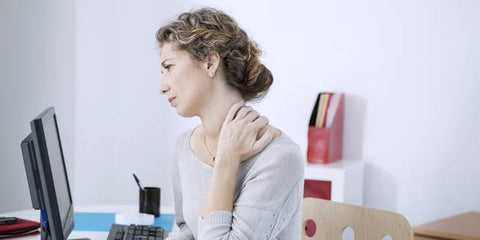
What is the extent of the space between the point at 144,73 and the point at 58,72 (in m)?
0.48

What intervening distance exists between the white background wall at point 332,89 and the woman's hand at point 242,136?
167cm

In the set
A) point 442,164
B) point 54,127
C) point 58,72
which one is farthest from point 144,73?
point 54,127

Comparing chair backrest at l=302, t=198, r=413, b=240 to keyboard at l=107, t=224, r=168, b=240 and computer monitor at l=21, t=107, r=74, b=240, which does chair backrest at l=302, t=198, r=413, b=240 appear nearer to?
keyboard at l=107, t=224, r=168, b=240

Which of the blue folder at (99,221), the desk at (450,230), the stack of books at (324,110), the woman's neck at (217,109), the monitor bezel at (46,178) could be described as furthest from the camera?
the stack of books at (324,110)

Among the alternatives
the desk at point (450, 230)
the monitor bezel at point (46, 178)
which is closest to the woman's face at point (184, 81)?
the monitor bezel at point (46, 178)

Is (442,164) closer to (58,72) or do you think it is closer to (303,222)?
(303,222)

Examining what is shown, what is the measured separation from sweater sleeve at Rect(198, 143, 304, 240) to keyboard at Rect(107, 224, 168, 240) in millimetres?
503

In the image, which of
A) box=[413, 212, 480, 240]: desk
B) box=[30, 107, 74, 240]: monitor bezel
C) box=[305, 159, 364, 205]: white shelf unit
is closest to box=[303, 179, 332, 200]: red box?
box=[305, 159, 364, 205]: white shelf unit

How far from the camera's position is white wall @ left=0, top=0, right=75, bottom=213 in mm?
3512

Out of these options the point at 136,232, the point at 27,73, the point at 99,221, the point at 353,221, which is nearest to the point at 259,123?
the point at 353,221

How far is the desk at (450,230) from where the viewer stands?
2.38 meters

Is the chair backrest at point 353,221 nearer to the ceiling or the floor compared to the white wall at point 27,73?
nearer to the floor

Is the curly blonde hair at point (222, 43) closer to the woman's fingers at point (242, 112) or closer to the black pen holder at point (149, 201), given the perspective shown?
the woman's fingers at point (242, 112)

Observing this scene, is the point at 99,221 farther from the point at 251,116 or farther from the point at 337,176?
the point at 337,176
